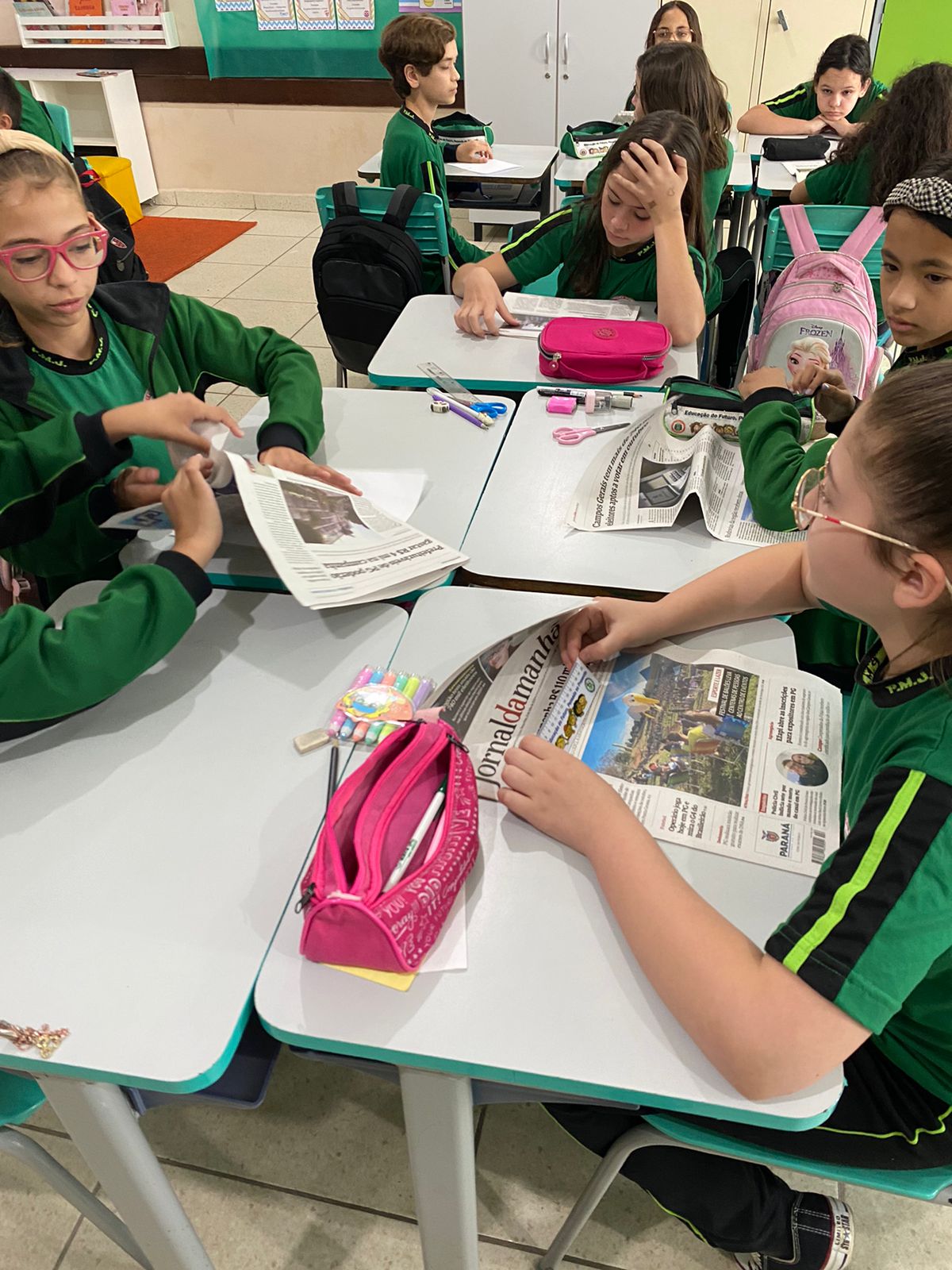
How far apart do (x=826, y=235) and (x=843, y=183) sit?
513mm

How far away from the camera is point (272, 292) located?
14.9ft

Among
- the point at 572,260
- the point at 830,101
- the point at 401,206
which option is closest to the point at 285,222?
the point at 830,101

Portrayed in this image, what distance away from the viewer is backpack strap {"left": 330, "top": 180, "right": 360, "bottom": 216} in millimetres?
2510

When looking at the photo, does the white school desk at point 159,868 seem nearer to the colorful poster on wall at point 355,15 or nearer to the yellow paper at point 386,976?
the yellow paper at point 386,976

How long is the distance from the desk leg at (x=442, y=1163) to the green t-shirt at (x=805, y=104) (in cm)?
436

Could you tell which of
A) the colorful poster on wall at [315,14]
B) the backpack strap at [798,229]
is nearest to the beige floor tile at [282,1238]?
the backpack strap at [798,229]

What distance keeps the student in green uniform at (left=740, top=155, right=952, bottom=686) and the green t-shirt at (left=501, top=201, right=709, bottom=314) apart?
66cm

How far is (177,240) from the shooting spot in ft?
17.4

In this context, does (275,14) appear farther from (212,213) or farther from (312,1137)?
(312,1137)

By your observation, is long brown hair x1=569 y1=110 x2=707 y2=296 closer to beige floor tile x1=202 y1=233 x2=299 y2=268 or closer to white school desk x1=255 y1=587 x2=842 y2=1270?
white school desk x1=255 y1=587 x2=842 y2=1270

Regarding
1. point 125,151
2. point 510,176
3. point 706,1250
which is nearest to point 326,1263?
point 706,1250

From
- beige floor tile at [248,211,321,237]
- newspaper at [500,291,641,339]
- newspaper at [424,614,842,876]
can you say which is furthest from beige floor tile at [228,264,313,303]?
newspaper at [424,614,842,876]

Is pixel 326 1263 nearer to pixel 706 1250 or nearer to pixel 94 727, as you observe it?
pixel 706 1250

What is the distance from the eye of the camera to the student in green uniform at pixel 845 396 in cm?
133
